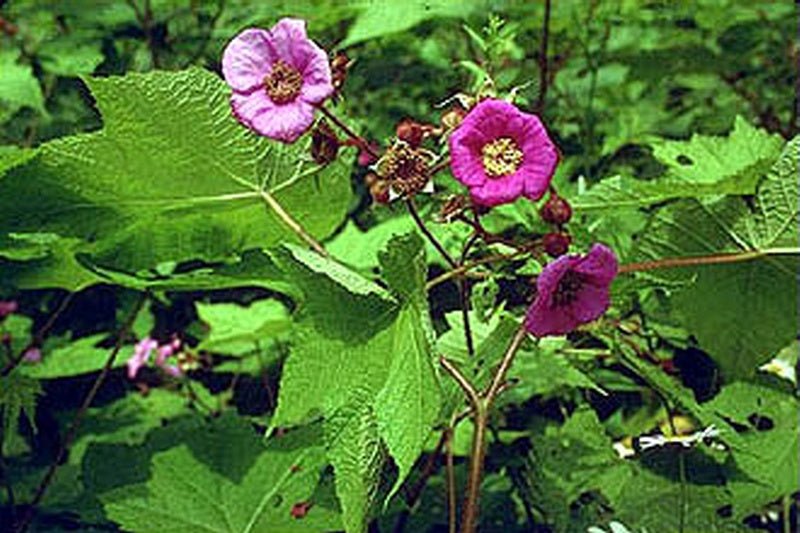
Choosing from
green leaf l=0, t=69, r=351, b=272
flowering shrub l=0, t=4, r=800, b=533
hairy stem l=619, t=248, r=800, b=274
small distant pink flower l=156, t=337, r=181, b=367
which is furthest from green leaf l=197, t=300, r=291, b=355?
hairy stem l=619, t=248, r=800, b=274

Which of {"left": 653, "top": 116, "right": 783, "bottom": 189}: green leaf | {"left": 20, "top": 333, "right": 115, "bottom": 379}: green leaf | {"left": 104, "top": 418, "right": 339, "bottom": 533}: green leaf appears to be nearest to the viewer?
{"left": 104, "top": 418, "right": 339, "bottom": 533}: green leaf

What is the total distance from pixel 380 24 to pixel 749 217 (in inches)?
27.9

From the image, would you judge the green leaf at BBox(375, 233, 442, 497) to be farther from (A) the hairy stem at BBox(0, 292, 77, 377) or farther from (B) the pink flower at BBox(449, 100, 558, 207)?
(A) the hairy stem at BBox(0, 292, 77, 377)

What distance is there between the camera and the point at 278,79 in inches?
46.5

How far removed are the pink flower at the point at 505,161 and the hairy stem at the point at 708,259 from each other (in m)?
0.17

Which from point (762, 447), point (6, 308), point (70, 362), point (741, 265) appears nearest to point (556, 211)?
point (741, 265)

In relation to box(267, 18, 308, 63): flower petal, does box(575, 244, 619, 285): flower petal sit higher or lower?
lower

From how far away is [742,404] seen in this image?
5.00ft

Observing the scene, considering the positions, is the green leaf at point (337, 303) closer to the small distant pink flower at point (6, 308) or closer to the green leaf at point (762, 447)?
the green leaf at point (762, 447)

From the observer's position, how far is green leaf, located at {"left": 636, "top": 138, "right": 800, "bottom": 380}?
137cm

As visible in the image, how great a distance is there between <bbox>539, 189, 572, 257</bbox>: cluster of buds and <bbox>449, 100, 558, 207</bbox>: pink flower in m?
0.06

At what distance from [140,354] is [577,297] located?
1198 mm

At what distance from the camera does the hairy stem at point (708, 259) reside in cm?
127

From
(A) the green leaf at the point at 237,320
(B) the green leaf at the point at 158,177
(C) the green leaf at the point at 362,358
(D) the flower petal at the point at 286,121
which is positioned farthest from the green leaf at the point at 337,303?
(A) the green leaf at the point at 237,320
